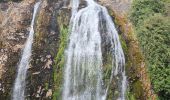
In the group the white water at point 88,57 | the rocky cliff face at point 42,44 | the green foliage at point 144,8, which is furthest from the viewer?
the green foliage at point 144,8

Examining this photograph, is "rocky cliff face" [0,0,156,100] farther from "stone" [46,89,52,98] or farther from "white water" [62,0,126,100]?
"white water" [62,0,126,100]

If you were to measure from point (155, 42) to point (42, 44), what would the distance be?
5.95 meters

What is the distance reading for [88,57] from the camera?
50.4 ft

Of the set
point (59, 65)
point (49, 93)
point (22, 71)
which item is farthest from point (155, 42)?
point (22, 71)

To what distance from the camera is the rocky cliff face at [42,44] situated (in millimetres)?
14841

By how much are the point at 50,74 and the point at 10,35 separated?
3.73m

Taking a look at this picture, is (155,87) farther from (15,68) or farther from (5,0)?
(5,0)

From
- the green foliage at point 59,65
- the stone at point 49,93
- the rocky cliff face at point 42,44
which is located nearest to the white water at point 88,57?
the green foliage at point 59,65

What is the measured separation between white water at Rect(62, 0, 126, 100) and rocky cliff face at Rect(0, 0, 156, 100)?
15.4 inches

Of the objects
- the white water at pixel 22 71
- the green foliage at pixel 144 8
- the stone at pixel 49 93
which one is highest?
the green foliage at pixel 144 8

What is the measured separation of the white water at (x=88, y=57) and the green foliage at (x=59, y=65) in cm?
25

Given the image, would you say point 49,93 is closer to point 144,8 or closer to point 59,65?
point 59,65

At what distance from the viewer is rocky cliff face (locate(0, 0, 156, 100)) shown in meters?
14.8

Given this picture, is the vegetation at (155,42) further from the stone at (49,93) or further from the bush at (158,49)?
the stone at (49,93)
